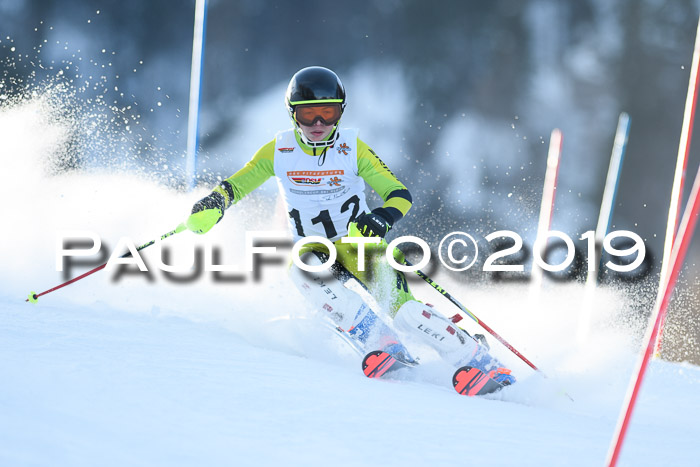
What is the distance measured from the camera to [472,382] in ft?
8.62

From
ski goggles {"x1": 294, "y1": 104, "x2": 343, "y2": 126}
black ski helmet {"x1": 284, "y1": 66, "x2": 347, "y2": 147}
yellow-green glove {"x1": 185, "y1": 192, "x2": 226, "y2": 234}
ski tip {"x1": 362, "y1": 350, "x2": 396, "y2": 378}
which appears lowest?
ski tip {"x1": 362, "y1": 350, "x2": 396, "y2": 378}

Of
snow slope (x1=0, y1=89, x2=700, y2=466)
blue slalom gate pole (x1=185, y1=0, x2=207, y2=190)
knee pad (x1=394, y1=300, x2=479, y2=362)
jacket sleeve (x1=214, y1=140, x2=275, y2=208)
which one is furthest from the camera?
blue slalom gate pole (x1=185, y1=0, x2=207, y2=190)

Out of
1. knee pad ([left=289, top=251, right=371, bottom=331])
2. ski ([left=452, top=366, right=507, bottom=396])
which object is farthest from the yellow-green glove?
ski ([left=452, top=366, right=507, bottom=396])

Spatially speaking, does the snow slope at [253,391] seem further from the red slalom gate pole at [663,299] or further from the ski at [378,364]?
the red slalom gate pole at [663,299]

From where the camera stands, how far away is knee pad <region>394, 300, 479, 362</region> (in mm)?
2854

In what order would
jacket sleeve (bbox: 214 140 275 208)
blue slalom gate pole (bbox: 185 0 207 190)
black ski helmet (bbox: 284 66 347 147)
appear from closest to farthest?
black ski helmet (bbox: 284 66 347 147) < jacket sleeve (bbox: 214 140 275 208) < blue slalom gate pole (bbox: 185 0 207 190)

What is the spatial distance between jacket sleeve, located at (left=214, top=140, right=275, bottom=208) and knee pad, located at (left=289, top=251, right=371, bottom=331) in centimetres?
53

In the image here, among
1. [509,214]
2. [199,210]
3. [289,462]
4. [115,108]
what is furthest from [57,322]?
[509,214]

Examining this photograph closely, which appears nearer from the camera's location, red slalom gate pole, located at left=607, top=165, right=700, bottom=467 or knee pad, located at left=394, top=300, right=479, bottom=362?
red slalom gate pole, located at left=607, top=165, right=700, bottom=467

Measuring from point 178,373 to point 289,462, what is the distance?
798 millimetres

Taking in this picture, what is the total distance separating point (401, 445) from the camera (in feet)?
5.20

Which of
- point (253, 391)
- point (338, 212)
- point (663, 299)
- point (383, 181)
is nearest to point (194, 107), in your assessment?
point (338, 212)

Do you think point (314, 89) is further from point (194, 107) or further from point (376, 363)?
point (194, 107)

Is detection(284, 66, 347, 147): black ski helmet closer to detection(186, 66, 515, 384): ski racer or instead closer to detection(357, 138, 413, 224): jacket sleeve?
detection(186, 66, 515, 384): ski racer
